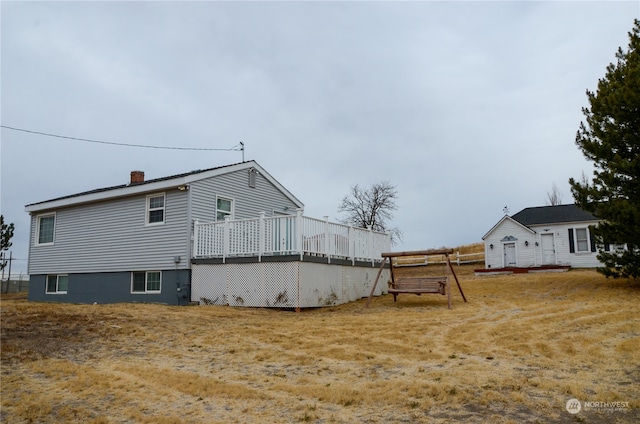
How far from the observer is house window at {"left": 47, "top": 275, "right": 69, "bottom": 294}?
63.5 feet

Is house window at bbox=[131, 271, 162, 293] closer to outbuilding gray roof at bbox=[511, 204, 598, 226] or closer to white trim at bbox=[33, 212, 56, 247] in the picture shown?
white trim at bbox=[33, 212, 56, 247]

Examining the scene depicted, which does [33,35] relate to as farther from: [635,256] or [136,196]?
[635,256]

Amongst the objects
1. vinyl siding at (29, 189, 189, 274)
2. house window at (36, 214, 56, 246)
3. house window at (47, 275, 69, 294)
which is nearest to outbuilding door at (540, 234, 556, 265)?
vinyl siding at (29, 189, 189, 274)

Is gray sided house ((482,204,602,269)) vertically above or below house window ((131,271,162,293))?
above

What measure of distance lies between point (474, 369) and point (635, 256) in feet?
37.0

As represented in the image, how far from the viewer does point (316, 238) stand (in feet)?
44.7

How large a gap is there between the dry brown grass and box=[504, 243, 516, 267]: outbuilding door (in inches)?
688

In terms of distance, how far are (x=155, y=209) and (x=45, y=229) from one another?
23.4 feet

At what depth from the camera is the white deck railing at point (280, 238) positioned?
42.8 feet

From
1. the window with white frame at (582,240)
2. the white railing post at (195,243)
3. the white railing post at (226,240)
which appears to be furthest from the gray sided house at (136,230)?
the window with white frame at (582,240)

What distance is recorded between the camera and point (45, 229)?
20.3 metres

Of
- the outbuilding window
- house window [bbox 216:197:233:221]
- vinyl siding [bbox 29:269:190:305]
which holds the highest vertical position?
house window [bbox 216:197:233:221]
